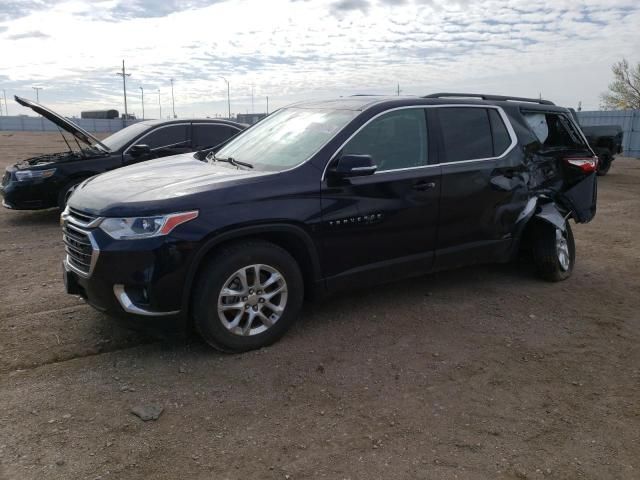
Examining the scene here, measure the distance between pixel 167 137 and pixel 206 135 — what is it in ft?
2.07

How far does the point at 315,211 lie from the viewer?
3881 millimetres

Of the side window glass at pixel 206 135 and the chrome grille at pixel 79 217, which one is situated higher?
the side window glass at pixel 206 135

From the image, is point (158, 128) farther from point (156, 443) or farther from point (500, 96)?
point (156, 443)

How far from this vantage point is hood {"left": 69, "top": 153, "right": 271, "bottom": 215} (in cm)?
348

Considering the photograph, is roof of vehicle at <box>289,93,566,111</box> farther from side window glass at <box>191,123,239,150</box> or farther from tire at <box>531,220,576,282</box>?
side window glass at <box>191,123,239,150</box>

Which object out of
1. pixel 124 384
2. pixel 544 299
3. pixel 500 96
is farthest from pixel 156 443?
pixel 500 96

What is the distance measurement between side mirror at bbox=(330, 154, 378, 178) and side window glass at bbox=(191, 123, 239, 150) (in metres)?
5.32

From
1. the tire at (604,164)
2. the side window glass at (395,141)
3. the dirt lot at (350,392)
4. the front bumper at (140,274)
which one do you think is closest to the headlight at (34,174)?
the dirt lot at (350,392)

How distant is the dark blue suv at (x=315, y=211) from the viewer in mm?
3445

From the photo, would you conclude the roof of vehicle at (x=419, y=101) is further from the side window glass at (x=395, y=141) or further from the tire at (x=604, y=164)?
the tire at (x=604, y=164)

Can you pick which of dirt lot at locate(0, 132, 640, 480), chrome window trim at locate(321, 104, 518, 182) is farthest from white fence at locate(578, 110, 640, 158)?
dirt lot at locate(0, 132, 640, 480)

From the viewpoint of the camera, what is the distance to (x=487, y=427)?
9.87ft

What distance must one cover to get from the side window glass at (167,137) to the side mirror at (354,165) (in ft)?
17.8

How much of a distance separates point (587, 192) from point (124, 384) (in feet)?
15.9
